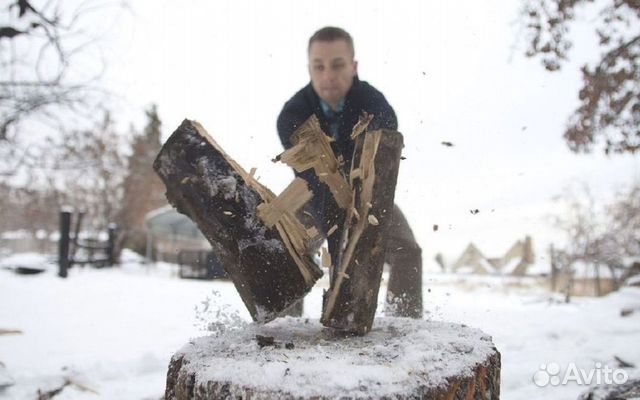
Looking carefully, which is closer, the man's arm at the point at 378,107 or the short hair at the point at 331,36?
the man's arm at the point at 378,107

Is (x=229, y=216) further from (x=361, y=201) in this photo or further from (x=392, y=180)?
(x=392, y=180)

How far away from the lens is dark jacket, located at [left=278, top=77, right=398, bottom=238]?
192cm

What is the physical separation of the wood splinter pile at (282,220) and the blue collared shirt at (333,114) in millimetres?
636

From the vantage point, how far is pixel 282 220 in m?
1.47

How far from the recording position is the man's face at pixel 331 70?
6.89ft

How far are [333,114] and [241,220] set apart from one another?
36.6 inches

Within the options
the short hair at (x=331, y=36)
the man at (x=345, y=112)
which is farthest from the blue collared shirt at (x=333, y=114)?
the short hair at (x=331, y=36)

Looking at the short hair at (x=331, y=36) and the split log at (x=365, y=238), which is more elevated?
the short hair at (x=331, y=36)

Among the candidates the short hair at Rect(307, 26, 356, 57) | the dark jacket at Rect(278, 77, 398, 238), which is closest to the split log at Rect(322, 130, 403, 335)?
the dark jacket at Rect(278, 77, 398, 238)

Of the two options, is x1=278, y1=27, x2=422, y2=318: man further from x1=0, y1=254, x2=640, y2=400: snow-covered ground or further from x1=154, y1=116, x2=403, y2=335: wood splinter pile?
x1=154, y1=116, x2=403, y2=335: wood splinter pile

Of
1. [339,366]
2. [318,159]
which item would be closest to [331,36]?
[318,159]

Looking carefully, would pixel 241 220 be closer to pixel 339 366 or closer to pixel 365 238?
pixel 365 238

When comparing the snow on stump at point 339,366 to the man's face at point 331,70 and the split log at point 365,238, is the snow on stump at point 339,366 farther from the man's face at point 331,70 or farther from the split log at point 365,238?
the man's face at point 331,70

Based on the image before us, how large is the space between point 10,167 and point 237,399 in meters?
5.55
